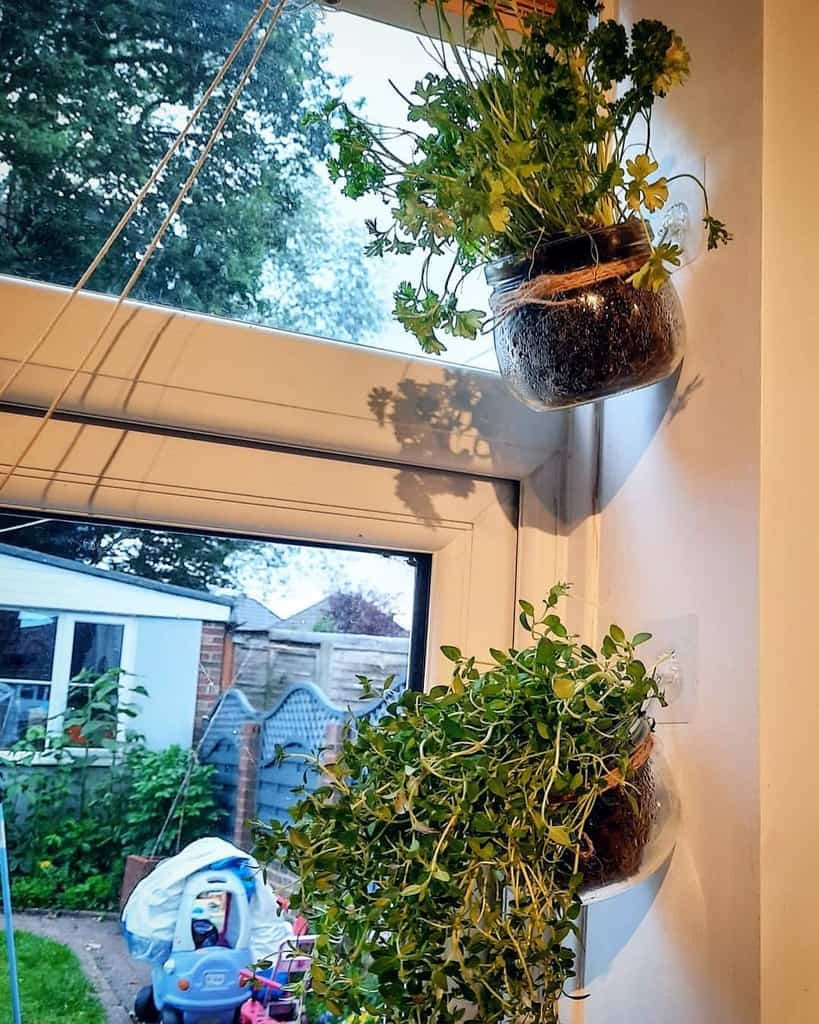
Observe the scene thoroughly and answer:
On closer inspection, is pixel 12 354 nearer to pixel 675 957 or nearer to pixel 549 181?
pixel 549 181

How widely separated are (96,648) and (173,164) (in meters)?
0.43

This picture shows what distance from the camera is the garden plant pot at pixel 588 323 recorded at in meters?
0.75

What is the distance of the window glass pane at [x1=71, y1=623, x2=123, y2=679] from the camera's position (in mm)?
839

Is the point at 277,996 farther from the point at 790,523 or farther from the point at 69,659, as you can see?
the point at 790,523

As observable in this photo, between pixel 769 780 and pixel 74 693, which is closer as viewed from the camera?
pixel 769 780

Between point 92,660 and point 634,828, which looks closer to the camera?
point 634,828

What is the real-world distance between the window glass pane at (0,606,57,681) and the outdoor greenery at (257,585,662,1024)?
26 centimetres

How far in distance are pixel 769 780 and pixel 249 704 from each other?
0.44 m

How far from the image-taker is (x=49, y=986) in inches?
31.9

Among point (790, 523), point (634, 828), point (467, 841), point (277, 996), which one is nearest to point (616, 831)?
point (634, 828)

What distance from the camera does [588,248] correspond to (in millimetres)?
756

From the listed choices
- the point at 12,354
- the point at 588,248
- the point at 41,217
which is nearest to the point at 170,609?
the point at 12,354

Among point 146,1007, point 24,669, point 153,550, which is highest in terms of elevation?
point 153,550

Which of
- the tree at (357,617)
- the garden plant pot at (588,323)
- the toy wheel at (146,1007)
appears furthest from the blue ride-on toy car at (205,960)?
the garden plant pot at (588,323)
